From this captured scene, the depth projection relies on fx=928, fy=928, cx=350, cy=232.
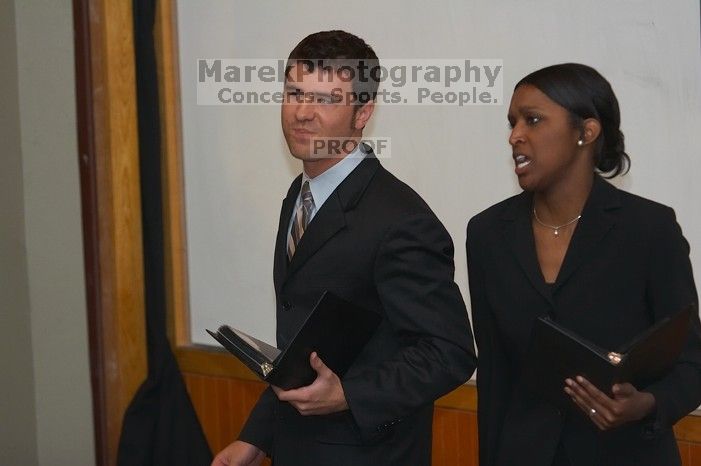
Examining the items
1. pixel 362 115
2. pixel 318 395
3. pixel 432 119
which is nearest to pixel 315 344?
pixel 318 395

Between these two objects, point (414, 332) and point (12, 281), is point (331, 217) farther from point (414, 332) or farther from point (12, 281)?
point (12, 281)

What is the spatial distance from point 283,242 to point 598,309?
0.62 meters

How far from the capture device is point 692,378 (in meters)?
1.68

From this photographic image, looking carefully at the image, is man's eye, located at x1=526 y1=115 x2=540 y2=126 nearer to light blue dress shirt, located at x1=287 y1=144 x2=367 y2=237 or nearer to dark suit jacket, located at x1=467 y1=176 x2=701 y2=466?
dark suit jacket, located at x1=467 y1=176 x2=701 y2=466

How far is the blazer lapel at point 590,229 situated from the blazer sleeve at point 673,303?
0.31ft

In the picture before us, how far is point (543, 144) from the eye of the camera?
174cm

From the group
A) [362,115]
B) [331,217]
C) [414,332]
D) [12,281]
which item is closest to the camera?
[414,332]

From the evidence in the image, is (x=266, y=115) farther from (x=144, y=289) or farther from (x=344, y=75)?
(x=344, y=75)

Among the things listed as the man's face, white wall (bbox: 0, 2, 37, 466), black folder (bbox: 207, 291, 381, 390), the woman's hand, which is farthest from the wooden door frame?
the woman's hand

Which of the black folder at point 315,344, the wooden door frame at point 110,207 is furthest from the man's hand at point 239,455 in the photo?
the wooden door frame at point 110,207

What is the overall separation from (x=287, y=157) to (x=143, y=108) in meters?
0.56

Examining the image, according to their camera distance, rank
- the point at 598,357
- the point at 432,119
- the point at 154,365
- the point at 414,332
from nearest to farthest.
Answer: the point at 598,357 → the point at 414,332 → the point at 432,119 → the point at 154,365

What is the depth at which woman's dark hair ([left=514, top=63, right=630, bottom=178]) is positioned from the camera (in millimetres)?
1738

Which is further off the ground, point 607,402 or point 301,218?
point 301,218
